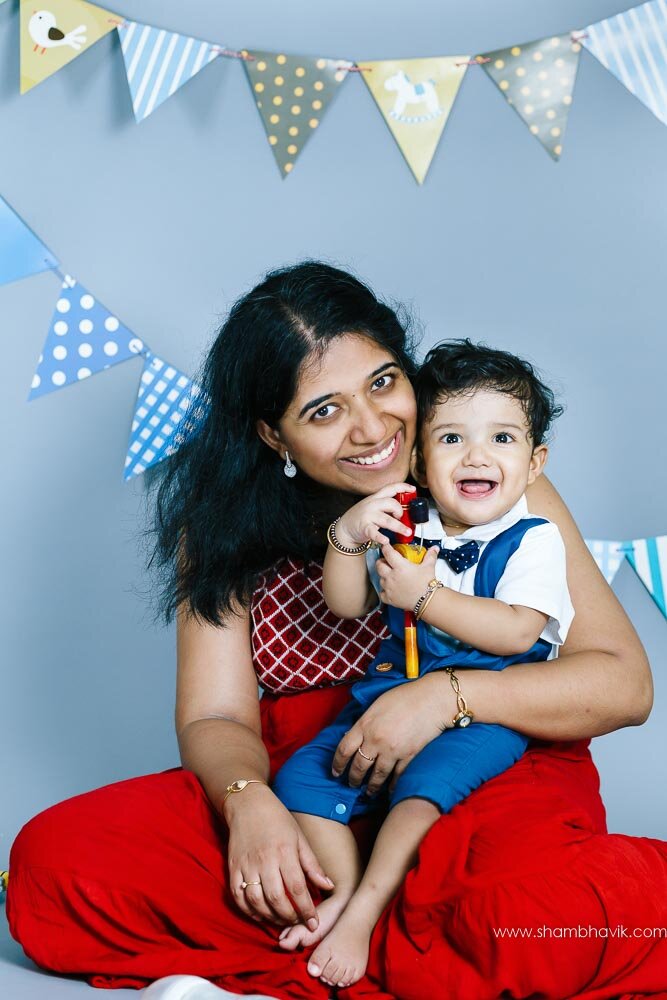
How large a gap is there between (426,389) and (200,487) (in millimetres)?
480

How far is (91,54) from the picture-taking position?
108 inches

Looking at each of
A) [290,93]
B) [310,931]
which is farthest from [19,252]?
[310,931]

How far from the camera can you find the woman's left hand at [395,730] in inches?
63.3

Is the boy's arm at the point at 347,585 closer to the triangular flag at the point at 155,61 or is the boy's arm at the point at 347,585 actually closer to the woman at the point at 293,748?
the woman at the point at 293,748

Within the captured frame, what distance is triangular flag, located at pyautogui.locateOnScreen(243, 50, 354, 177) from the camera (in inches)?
109

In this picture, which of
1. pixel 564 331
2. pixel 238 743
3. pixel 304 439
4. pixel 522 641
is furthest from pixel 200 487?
pixel 564 331

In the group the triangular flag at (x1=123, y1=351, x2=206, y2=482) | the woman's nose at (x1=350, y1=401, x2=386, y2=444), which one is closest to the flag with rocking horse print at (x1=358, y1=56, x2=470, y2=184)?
the triangular flag at (x1=123, y1=351, x2=206, y2=482)

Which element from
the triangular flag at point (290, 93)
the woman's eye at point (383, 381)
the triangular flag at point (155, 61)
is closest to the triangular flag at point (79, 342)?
the triangular flag at point (155, 61)

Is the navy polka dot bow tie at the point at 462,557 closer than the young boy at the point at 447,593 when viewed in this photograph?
No

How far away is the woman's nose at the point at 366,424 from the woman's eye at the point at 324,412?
4 centimetres

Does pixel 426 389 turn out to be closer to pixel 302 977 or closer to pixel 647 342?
pixel 302 977

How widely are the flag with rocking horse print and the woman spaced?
92 centimetres

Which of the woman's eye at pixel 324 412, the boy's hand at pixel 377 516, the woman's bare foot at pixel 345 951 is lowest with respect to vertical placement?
the woman's bare foot at pixel 345 951

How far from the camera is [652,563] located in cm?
271
